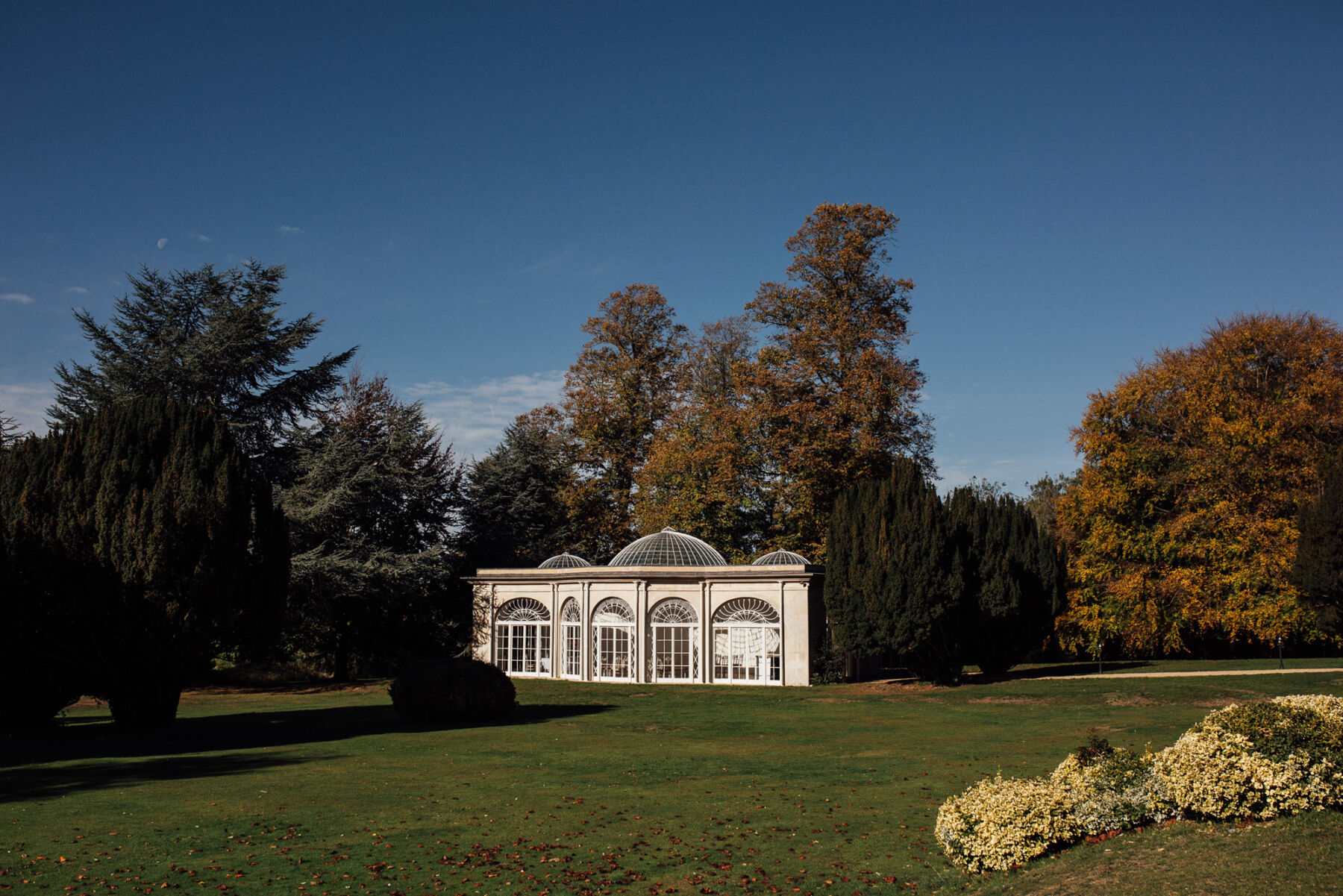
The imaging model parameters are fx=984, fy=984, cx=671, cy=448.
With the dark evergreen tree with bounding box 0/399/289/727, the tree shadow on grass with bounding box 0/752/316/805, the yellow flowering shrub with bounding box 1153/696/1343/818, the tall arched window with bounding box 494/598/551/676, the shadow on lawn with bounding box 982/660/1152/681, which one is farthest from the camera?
the tall arched window with bounding box 494/598/551/676

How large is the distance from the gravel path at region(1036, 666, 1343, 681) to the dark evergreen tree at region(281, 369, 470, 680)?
24.6 metres

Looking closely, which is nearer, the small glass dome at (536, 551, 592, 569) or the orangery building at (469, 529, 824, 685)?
the orangery building at (469, 529, 824, 685)

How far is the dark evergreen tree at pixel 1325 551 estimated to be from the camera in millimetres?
28812

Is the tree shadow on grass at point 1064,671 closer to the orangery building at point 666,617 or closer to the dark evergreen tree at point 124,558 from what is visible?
the orangery building at point 666,617

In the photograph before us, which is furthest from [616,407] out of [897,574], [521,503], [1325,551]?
[1325,551]

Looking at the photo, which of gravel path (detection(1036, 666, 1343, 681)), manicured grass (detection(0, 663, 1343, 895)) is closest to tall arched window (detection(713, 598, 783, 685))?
gravel path (detection(1036, 666, 1343, 681))

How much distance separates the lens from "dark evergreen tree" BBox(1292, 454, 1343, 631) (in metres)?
28.8

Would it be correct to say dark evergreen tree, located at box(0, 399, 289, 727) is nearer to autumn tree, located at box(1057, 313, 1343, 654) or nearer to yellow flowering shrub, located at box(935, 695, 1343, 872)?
yellow flowering shrub, located at box(935, 695, 1343, 872)

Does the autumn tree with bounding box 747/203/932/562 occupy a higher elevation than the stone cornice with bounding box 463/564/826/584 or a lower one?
higher

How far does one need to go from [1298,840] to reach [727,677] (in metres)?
30.4

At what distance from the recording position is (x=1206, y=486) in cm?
3541

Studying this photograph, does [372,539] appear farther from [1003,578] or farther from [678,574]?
[1003,578]

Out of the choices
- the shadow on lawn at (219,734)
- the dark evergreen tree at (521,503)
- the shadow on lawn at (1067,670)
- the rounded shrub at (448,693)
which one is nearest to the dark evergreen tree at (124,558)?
the shadow on lawn at (219,734)

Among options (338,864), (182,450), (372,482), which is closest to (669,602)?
(372,482)
